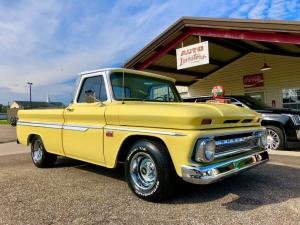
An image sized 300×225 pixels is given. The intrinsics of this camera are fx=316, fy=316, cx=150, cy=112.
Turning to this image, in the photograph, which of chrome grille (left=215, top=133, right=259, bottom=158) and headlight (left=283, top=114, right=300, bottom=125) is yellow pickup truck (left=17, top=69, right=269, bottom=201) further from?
headlight (left=283, top=114, right=300, bottom=125)

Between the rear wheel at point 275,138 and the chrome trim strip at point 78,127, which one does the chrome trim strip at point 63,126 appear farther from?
the rear wheel at point 275,138

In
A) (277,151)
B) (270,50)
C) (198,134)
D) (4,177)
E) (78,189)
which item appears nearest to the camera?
(198,134)

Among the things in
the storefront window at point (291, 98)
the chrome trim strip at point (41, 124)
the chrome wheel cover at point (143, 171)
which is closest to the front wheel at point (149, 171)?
the chrome wheel cover at point (143, 171)

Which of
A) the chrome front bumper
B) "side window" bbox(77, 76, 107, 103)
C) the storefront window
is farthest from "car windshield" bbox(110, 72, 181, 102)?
the storefront window

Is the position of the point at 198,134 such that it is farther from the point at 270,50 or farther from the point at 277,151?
the point at 270,50

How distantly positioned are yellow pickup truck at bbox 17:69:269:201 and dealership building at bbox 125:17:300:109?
5329 millimetres

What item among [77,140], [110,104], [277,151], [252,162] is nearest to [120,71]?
[110,104]

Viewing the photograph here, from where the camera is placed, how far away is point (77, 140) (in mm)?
5434

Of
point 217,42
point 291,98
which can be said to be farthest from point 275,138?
point 291,98

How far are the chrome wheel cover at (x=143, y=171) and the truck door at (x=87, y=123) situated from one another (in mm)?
680

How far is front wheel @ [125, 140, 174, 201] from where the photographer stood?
3.99 m

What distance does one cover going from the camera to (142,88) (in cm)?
557

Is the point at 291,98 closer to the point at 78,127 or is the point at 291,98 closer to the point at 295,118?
the point at 295,118

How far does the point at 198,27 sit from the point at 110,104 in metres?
7.75
